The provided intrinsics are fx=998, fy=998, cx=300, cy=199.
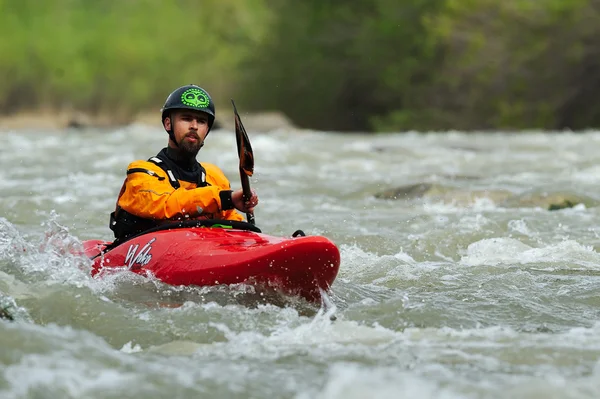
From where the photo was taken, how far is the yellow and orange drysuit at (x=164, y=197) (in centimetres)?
494

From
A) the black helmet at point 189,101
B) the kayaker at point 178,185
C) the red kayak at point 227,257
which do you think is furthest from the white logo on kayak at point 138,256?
the black helmet at point 189,101

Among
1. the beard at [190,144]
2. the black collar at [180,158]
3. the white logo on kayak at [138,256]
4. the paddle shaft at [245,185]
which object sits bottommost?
Answer: the white logo on kayak at [138,256]

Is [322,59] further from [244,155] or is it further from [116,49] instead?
[244,155]

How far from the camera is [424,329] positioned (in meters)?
4.16

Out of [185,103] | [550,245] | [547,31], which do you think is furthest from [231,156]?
[547,31]

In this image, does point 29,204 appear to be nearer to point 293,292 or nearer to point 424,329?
point 293,292

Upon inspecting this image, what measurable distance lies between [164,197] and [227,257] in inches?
25.2

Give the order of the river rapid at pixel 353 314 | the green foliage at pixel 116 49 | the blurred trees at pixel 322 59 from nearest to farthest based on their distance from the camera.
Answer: the river rapid at pixel 353 314 < the blurred trees at pixel 322 59 < the green foliage at pixel 116 49

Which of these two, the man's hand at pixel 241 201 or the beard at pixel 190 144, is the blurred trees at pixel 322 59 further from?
the man's hand at pixel 241 201

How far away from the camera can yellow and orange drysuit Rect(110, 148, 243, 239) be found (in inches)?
194

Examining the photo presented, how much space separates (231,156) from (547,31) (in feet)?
40.7

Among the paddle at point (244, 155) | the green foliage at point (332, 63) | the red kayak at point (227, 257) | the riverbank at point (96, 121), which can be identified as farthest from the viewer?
the green foliage at point (332, 63)

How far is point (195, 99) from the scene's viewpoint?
507cm

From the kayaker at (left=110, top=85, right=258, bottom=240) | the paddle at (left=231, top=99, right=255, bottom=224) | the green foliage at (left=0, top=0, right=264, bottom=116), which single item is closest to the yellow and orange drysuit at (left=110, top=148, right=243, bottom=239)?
the kayaker at (left=110, top=85, right=258, bottom=240)
